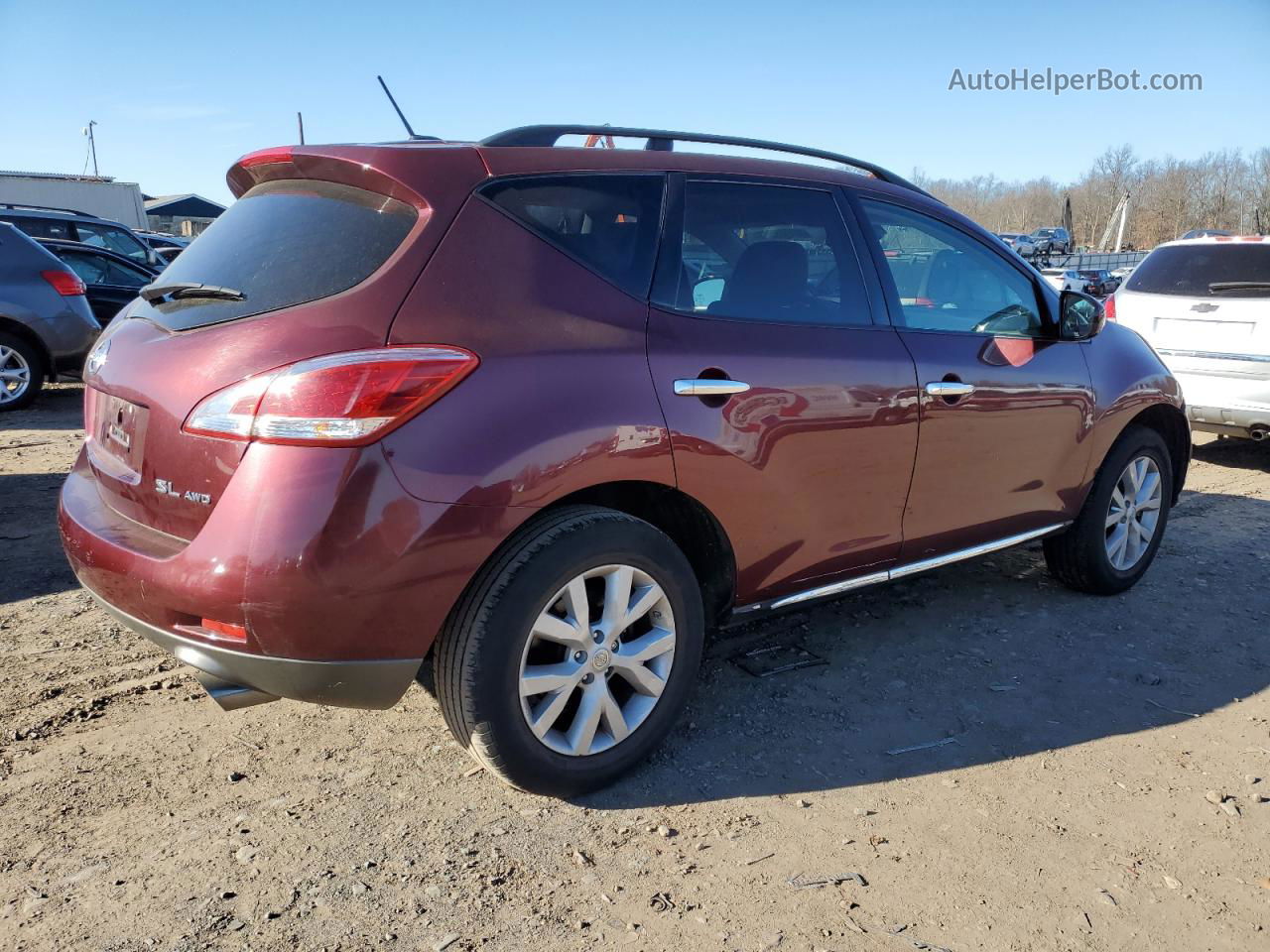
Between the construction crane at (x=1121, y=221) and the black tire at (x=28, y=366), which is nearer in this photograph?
the black tire at (x=28, y=366)

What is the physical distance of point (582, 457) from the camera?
2.61 m

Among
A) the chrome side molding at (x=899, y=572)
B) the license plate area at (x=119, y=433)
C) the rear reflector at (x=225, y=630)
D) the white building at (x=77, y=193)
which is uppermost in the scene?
the white building at (x=77, y=193)

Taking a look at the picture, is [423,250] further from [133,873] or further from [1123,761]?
[1123,761]

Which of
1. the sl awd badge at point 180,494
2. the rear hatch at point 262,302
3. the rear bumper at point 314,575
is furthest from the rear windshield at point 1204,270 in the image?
the sl awd badge at point 180,494

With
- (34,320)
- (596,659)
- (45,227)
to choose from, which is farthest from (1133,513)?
(45,227)

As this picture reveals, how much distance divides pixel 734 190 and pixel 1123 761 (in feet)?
7.35

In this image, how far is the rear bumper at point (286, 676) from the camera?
93.3 inches

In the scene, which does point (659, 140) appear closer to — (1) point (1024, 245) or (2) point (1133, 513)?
(2) point (1133, 513)

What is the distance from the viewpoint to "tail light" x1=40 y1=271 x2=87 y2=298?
873 cm

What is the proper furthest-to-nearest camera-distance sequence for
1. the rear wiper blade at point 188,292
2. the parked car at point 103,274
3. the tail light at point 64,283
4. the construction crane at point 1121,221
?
the construction crane at point 1121,221 → the parked car at point 103,274 → the tail light at point 64,283 → the rear wiper blade at point 188,292

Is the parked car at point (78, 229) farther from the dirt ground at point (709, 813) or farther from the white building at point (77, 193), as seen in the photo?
the white building at point (77, 193)

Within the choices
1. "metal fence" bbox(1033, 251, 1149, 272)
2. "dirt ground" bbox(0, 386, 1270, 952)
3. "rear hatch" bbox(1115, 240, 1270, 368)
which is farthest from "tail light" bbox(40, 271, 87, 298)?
"metal fence" bbox(1033, 251, 1149, 272)

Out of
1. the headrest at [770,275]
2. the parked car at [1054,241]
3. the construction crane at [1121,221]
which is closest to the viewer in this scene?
the headrest at [770,275]

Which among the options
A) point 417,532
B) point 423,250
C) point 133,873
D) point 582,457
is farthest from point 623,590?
point 133,873
